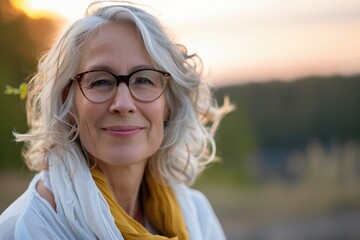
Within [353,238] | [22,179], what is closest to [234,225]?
[353,238]

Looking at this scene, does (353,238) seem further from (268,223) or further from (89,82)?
(89,82)

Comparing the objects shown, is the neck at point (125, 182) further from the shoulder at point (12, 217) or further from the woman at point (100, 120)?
the shoulder at point (12, 217)

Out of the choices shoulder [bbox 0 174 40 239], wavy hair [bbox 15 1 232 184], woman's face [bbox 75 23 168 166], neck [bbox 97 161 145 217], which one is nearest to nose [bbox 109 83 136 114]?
woman's face [bbox 75 23 168 166]

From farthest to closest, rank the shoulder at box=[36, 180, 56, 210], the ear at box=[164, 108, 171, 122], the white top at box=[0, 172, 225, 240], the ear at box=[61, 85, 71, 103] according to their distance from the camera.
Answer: the ear at box=[164, 108, 171, 122] → the ear at box=[61, 85, 71, 103] → the shoulder at box=[36, 180, 56, 210] → the white top at box=[0, 172, 225, 240]

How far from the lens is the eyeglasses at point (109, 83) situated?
5.73 ft

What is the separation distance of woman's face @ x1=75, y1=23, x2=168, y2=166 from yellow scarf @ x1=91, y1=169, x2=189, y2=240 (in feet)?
0.39

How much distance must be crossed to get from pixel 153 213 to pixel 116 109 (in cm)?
54

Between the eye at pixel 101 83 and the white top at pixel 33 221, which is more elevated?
the eye at pixel 101 83

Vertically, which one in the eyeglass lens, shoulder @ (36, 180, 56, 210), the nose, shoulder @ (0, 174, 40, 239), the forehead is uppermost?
the forehead

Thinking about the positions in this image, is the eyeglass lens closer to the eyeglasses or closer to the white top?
the eyeglasses

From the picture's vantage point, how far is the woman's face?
1.74 meters

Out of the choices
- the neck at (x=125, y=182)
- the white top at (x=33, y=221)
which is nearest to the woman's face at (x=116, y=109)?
the neck at (x=125, y=182)

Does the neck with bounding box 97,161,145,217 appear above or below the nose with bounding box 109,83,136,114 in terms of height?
below

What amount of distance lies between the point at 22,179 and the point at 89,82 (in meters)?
4.22
